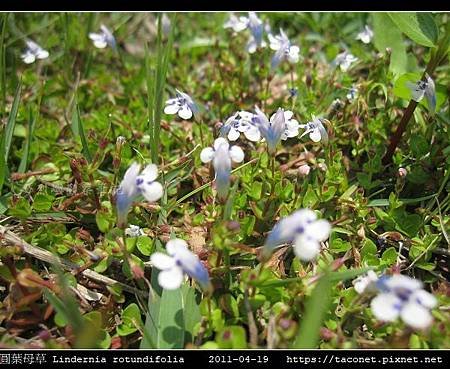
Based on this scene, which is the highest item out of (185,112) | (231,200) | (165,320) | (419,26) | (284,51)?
(284,51)

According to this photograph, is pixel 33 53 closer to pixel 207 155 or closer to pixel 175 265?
pixel 207 155

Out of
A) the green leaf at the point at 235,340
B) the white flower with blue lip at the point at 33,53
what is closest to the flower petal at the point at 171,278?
the green leaf at the point at 235,340

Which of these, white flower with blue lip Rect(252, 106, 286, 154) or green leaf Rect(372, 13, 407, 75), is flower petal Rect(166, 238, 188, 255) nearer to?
white flower with blue lip Rect(252, 106, 286, 154)

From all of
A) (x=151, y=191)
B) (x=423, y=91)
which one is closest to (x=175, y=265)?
(x=151, y=191)

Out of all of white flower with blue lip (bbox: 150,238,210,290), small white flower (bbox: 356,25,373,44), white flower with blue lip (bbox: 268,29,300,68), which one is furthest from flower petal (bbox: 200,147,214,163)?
small white flower (bbox: 356,25,373,44)

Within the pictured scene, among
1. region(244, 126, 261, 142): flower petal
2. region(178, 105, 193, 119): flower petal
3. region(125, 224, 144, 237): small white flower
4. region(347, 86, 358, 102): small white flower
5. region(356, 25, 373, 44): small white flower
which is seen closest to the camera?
region(125, 224, 144, 237): small white flower
